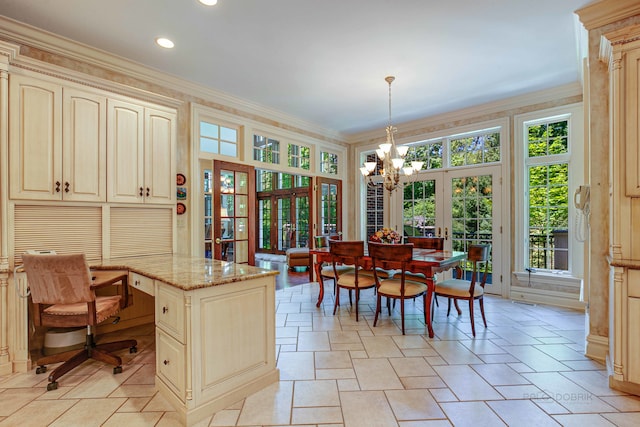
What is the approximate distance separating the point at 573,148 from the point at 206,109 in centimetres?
481

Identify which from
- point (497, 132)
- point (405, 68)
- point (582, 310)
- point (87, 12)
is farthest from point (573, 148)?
point (87, 12)

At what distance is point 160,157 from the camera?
312 cm

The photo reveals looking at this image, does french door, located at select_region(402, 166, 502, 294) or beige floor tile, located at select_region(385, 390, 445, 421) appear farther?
french door, located at select_region(402, 166, 502, 294)

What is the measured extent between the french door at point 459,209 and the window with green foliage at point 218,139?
3135 millimetres

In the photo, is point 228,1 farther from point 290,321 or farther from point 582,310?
point 582,310

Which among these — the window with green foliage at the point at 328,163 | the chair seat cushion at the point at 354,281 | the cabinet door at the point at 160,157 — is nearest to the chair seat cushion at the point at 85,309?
the cabinet door at the point at 160,157

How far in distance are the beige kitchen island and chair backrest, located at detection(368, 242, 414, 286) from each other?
138 centimetres

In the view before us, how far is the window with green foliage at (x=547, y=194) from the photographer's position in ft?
13.2

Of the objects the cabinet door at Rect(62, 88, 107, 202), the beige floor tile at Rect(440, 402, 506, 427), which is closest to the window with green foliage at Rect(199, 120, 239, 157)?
the cabinet door at Rect(62, 88, 107, 202)

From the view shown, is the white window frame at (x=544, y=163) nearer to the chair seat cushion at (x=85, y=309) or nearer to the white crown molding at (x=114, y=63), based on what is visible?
the white crown molding at (x=114, y=63)

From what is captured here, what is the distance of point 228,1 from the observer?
2340 millimetres

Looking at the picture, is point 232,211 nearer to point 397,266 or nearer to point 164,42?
point 164,42

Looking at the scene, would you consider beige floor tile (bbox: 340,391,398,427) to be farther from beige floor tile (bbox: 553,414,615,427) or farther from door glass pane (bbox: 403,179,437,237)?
door glass pane (bbox: 403,179,437,237)

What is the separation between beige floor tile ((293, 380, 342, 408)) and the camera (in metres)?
1.92
